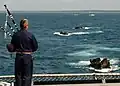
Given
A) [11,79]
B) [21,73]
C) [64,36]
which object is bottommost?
[64,36]

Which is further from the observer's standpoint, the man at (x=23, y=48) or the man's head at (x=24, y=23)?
the man at (x=23, y=48)

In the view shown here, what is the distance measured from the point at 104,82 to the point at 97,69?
2597 cm

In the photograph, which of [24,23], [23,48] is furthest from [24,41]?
[24,23]

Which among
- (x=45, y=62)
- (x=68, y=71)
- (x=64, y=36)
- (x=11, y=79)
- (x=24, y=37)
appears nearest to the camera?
(x=24, y=37)

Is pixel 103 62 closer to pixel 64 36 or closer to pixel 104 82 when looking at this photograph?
pixel 104 82

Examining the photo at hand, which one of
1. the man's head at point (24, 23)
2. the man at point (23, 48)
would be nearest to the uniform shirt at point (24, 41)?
the man at point (23, 48)

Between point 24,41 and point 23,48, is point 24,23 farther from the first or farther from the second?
point 23,48

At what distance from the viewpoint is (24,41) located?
9.77 m

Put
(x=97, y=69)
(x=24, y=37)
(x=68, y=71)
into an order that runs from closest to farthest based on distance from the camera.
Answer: (x=24, y=37)
(x=97, y=69)
(x=68, y=71)

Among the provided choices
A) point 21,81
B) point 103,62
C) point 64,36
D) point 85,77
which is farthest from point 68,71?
point 64,36

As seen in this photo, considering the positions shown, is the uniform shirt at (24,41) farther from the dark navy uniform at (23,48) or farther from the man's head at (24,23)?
the man's head at (24,23)

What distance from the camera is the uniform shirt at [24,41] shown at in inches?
384

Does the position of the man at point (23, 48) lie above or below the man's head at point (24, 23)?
below

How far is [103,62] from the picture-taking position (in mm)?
39750
